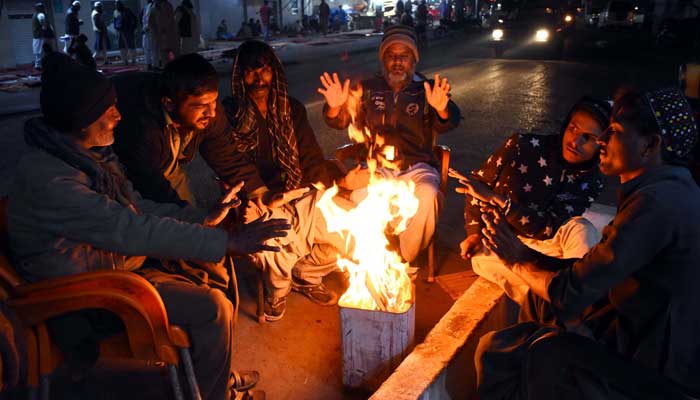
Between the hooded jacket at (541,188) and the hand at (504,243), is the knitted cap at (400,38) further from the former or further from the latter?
the hand at (504,243)

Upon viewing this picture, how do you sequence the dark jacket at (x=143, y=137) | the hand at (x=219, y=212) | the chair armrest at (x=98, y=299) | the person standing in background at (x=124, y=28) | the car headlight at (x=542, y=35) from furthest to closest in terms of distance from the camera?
the car headlight at (x=542, y=35) → the person standing in background at (x=124, y=28) → the dark jacket at (x=143, y=137) → the hand at (x=219, y=212) → the chair armrest at (x=98, y=299)

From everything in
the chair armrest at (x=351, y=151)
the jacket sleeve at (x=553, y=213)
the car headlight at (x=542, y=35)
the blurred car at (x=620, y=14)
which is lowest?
the jacket sleeve at (x=553, y=213)

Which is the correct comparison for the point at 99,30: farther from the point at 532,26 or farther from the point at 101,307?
the point at 101,307

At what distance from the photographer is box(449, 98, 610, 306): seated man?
3.51 metres

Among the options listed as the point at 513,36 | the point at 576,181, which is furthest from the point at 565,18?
the point at 576,181

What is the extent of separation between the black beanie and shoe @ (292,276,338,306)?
217cm

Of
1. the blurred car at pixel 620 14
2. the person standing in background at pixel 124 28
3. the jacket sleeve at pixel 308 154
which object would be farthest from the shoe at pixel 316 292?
the blurred car at pixel 620 14

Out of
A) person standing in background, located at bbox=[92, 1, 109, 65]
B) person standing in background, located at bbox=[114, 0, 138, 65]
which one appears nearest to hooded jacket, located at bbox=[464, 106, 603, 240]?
person standing in background, located at bbox=[114, 0, 138, 65]

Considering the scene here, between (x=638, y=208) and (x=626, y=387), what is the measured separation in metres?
0.71

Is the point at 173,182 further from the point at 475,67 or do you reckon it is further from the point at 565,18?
the point at 565,18

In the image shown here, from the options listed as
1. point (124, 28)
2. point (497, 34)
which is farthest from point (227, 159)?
point (497, 34)

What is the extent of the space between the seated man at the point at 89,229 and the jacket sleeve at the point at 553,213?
1773 millimetres

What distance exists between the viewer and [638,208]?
7.07ft

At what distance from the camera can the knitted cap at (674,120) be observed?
2.18m
